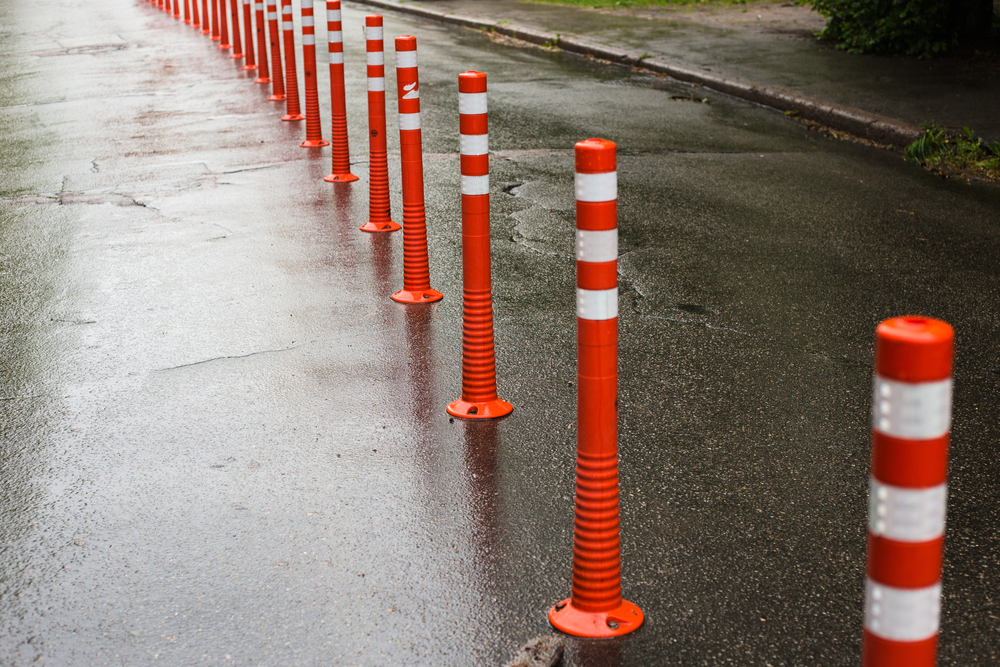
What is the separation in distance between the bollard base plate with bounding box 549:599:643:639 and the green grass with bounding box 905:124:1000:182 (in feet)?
21.5

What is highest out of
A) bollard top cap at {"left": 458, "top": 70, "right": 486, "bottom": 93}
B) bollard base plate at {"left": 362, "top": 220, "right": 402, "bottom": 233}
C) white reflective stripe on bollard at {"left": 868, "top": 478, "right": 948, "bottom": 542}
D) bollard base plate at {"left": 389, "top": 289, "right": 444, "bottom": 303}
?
bollard top cap at {"left": 458, "top": 70, "right": 486, "bottom": 93}

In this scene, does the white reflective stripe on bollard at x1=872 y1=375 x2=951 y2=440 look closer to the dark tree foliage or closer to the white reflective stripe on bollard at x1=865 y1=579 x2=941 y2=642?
the white reflective stripe on bollard at x1=865 y1=579 x2=941 y2=642

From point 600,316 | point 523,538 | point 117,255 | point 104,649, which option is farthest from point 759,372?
point 117,255

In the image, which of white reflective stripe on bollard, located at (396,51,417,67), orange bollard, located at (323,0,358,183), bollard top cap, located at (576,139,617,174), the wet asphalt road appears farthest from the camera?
orange bollard, located at (323,0,358,183)

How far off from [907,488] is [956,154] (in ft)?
25.5

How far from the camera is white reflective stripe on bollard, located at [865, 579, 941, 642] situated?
69.9 inches

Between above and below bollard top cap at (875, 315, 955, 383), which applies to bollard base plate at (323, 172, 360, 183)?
below

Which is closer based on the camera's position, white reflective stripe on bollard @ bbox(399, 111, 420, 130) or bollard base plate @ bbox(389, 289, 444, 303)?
white reflective stripe on bollard @ bbox(399, 111, 420, 130)

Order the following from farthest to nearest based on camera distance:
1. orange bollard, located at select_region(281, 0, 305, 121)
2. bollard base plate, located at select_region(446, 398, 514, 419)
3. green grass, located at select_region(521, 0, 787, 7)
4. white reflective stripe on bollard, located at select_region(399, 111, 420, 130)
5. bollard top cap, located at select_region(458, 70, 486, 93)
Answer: green grass, located at select_region(521, 0, 787, 7) → orange bollard, located at select_region(281, 0, 305, 121) → white reflective stripe on bollard, located at select_region(399, 111, 420, 130) → bollard base plate, located at select_region(446, 398, 514, 419) → bollard top cap, located at select_region(458, 70, 486, 93)

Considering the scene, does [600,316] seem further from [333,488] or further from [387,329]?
[387,329]

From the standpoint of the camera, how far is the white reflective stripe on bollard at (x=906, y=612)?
178 cm

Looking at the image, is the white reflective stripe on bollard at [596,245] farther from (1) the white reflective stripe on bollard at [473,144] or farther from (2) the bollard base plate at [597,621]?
(1) the white reflective stripe on bollard at [473,144]

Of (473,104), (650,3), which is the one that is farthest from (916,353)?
(650,3)

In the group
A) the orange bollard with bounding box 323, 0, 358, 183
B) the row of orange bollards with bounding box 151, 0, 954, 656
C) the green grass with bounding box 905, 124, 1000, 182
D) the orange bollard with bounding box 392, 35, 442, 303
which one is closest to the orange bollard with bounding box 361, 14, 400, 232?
the orange bollard with bounding box 392, 35, 442, 303
